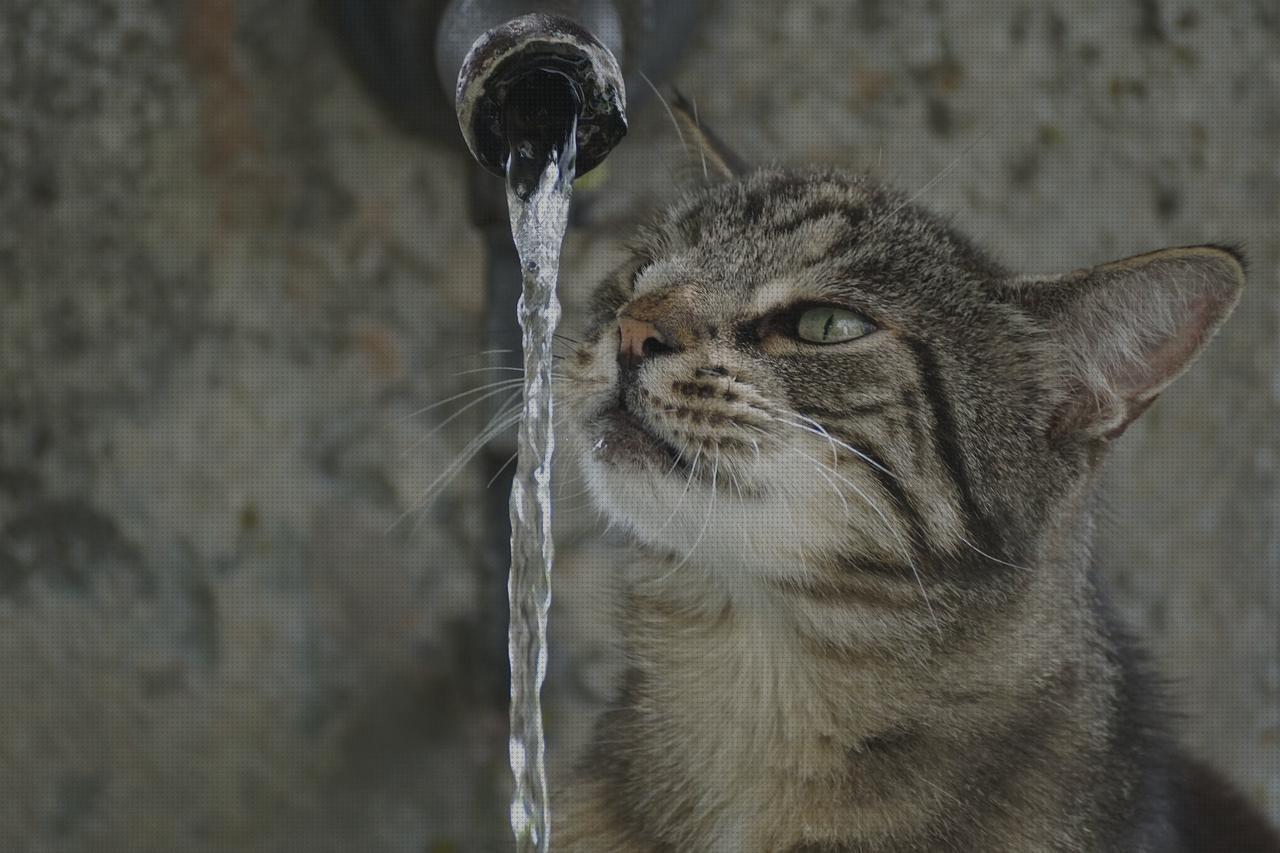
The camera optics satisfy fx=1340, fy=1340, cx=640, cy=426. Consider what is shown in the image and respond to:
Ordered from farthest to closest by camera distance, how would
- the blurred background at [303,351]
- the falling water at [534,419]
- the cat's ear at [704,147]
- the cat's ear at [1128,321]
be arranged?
the blurred background at [303,351] → the cat's ear at [704,147] → the falling water at [534,419] → the cat's ear at [1128,321]

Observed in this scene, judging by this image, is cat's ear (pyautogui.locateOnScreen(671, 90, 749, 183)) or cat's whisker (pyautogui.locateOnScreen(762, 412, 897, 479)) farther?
cat's ear (pyautogui.locateOnScreen(671, 90, 749, 183))

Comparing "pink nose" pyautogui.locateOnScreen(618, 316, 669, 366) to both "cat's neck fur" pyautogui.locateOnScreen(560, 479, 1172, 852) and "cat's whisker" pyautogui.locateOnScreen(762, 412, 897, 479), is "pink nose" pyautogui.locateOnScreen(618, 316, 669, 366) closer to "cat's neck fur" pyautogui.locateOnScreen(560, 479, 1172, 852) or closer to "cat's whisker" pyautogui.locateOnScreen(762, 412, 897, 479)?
"cat's whisker" pyautogui.locateOnScreen(762, 412, 897, 479)

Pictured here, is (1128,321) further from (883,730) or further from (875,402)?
(883,730)

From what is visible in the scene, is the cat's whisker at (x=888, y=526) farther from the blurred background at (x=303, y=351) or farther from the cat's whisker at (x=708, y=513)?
the blurred background at (x=303, y=351)

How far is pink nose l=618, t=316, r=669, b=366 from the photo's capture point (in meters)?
1.69

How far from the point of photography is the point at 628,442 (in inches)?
66.7

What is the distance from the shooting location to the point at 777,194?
2.01 metres

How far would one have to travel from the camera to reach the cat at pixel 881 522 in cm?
164

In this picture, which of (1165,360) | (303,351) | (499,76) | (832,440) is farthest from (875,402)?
(303,351)

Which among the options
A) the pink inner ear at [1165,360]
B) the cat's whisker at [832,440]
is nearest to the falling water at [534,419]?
the cat's whisker at [832,440]

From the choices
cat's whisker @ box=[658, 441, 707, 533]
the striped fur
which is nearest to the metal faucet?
the striped fur

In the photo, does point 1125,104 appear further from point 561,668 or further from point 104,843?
point 104,843

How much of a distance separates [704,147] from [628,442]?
0.63 meters

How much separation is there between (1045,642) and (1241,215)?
1779mm
